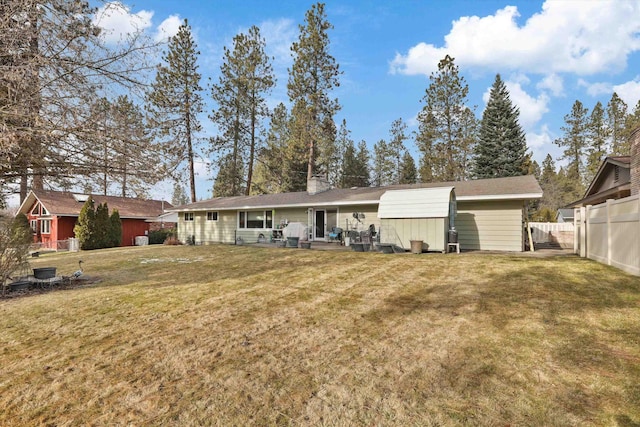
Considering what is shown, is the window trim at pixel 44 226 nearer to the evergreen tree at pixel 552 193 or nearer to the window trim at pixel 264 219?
the window trim at pixel 264 219

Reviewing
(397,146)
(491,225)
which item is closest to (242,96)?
(397,146)

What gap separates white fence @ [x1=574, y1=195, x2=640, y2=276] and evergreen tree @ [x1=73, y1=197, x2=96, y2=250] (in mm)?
24690

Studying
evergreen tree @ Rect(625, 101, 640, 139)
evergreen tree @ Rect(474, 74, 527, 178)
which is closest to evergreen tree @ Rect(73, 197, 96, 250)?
evergreen tree @ Rect(474, 74, 527, 178)

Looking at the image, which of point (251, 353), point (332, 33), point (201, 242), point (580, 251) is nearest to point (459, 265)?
point (580, 251)

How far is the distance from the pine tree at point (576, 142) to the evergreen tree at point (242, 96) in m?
30.3

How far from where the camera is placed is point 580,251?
30.4ft

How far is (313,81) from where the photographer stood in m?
22.8

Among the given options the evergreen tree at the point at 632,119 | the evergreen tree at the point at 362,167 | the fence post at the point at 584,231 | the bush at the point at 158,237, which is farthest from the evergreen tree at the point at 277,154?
the evergreen tree at the point at 632,119

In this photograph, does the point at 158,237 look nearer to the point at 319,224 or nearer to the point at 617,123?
the point at 319,224

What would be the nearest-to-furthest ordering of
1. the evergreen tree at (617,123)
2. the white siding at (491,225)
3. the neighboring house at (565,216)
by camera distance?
1. the white siding at (491,225)
2. the neighboring house at (565,216)
3. the evergreen tree at (617,123)

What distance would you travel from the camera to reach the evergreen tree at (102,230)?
2022 cm

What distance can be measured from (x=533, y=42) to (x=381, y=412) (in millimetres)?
16089

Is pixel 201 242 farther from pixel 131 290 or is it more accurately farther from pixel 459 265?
pixel 459 265

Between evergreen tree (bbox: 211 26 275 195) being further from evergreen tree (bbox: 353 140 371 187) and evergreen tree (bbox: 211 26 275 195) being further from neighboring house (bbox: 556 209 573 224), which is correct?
neighboring house (bbox: 556 209 573 224)
